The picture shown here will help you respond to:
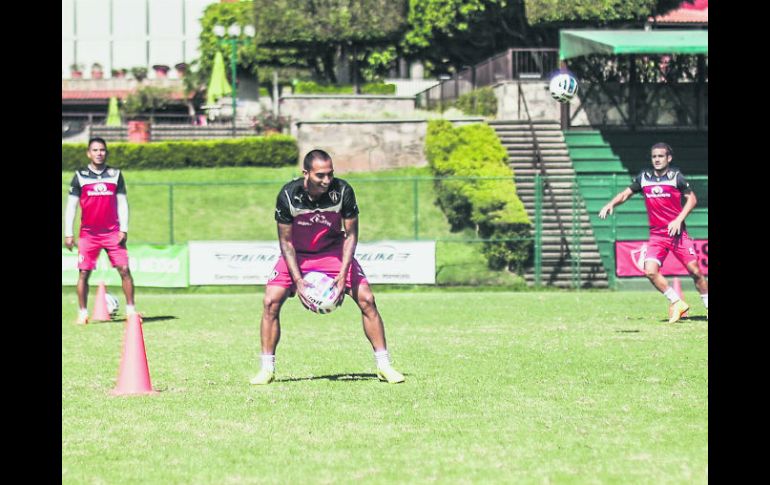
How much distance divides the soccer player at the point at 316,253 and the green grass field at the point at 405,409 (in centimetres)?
41

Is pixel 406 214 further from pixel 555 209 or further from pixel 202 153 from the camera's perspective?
pixel 202 153

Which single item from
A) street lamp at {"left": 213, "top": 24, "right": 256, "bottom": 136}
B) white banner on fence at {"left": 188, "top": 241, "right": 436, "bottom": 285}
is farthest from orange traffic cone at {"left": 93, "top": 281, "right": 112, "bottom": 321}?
street lamp at {"left": 213, "top": 24, "right": 256, "bottom": 136}

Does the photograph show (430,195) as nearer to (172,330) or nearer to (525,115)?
(525,115)

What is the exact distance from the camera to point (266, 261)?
31.3 meters

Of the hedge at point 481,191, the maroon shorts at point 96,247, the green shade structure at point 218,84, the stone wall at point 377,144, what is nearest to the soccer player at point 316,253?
the maroon shorts at point 96,247

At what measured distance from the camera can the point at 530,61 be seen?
4522 centimetres

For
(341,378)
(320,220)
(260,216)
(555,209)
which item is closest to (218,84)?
(260,216)

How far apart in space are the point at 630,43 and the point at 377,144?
7.95 meters

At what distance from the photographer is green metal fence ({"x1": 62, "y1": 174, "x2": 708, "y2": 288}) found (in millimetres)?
33094

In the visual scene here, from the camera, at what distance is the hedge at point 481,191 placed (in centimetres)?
3312

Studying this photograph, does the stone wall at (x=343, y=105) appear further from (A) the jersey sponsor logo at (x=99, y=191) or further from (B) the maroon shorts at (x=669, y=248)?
(B) the maroon shorts at (x=669, y=248)

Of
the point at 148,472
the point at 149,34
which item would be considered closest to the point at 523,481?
the point at 148,472

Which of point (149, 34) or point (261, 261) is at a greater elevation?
point (149, 34)
